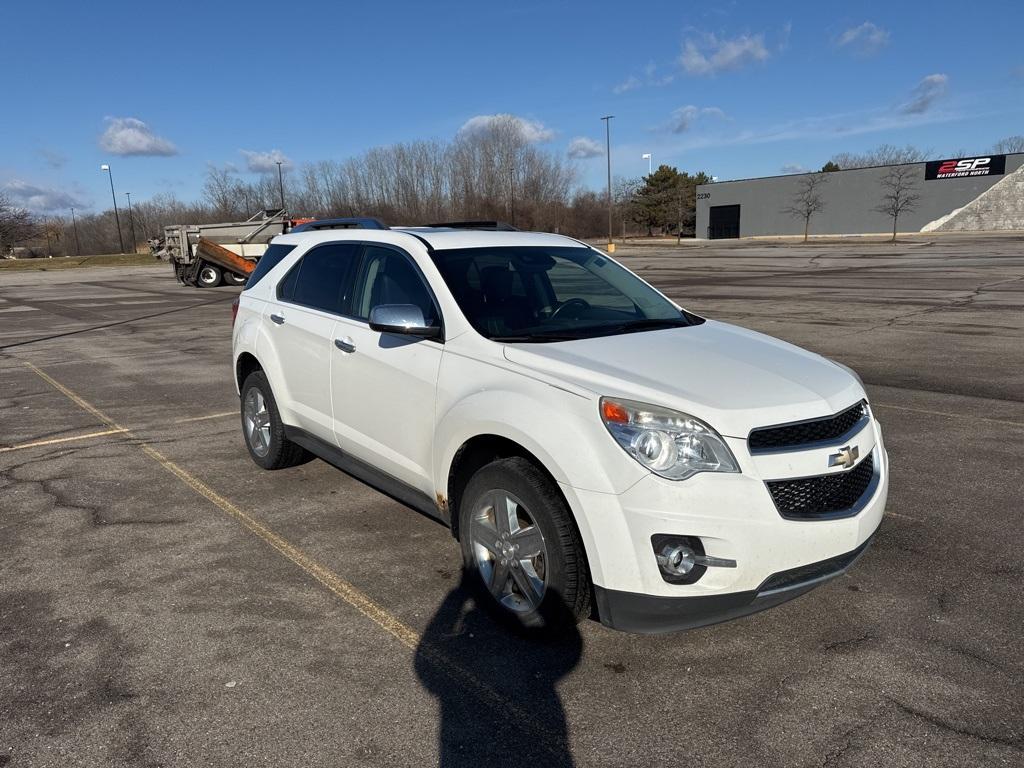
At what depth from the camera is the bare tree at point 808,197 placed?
77500 mm

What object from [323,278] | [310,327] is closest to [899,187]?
[323,278]

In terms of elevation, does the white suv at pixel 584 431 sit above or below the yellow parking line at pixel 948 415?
above

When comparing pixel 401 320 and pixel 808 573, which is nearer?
pixel 808 573

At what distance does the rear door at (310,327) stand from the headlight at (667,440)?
2.26m

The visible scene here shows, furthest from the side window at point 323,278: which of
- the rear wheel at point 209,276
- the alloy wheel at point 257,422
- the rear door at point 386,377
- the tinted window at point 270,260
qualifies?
the rear wheel at point 209,276

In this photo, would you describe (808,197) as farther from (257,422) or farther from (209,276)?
(257,422)

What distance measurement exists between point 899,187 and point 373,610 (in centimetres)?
7928

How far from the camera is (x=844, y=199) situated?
76.9 m

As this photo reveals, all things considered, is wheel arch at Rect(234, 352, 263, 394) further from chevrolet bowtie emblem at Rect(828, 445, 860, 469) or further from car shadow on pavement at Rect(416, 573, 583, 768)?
chevrolet bowtie emblem at Rect(828, 445, 860, 469)

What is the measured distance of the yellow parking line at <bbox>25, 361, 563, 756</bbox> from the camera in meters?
2.88

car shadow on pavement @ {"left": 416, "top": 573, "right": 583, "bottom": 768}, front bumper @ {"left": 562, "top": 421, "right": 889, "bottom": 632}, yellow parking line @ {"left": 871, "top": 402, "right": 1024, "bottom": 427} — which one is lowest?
yellow parking line @ {"left": 871, "top": 402, "right": 1024, "bottom": 427}

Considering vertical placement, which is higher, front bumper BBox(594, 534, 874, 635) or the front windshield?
the front windshield

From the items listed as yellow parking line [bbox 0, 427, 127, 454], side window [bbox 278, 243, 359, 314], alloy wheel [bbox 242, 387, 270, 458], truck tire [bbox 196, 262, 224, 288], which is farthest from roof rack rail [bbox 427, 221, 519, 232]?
truck tire [bbox 196, 262, 224, 288]

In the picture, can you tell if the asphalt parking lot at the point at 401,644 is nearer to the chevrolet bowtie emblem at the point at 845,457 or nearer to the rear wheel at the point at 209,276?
the chevrolet bowtie emblem at the point at 845,457
